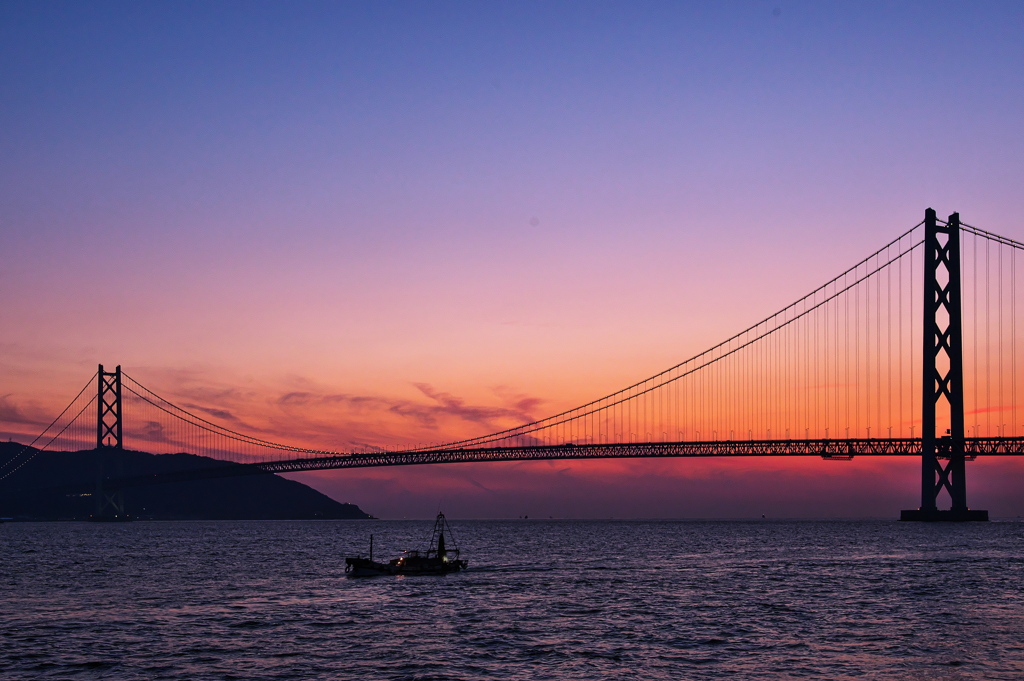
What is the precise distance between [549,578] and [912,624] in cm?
2272

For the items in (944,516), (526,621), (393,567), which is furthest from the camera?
(944,516)

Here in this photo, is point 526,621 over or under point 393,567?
over

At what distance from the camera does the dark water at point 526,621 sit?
2822 centimetres

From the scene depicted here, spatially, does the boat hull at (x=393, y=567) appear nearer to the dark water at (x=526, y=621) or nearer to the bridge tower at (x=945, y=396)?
the dark water at (x=526, y=621)

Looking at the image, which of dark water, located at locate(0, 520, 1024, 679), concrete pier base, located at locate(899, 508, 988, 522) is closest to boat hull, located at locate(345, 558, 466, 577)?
dark water, located at locate(0, 520, 1024, 679)

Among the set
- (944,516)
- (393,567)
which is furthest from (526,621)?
(944,516)

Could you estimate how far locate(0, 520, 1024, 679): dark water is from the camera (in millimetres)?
28219

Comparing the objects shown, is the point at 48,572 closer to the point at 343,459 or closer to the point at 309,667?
the point at 309,667

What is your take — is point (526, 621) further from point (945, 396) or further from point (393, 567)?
point (945, 396)

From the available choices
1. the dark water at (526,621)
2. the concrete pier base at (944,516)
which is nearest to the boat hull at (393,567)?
the dark water at (526,621)

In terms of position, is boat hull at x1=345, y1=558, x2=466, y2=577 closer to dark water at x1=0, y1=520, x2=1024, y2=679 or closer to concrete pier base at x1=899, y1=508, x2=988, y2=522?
dark water at x1=0, y1=520, x2=1024, y2=679

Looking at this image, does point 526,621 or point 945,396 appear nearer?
point 526,621

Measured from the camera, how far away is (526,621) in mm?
37031

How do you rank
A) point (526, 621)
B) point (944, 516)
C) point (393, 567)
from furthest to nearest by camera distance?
1. point (944, 516)
2. point (393, 567)
3. point (526, 621)
